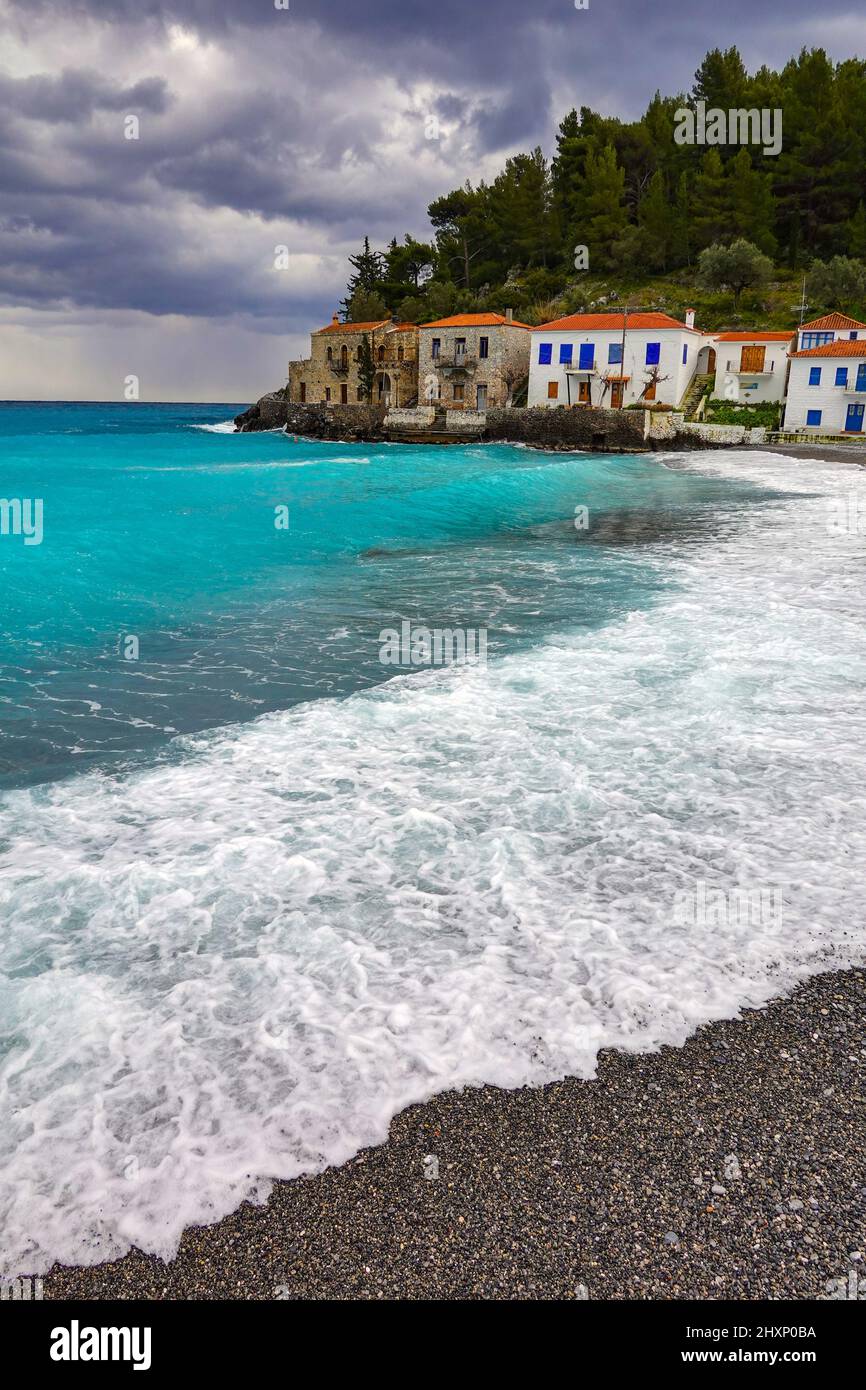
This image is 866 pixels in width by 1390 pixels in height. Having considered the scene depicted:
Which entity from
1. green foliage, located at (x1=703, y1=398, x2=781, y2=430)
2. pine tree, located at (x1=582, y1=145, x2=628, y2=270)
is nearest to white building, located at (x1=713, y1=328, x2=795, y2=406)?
green foliage, located at (x1=703, y1=398, x2=781, y2=430)

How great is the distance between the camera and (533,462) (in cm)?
5122

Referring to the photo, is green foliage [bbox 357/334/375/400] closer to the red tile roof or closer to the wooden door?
the red tile roof

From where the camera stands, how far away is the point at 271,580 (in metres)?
19.7

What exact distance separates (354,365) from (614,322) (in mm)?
27266

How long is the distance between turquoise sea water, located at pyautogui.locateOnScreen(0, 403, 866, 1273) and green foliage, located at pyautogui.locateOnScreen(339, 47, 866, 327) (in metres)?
71.0

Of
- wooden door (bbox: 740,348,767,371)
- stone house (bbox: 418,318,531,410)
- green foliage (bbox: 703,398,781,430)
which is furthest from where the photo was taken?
stone house (bbox: 418,318,531,410)

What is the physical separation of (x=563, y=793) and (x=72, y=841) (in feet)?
14.1

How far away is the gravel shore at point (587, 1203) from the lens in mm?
3260

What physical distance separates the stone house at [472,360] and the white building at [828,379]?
77.5 ft

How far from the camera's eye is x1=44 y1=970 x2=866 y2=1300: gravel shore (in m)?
3.26

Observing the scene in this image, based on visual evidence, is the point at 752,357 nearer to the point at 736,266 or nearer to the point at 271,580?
the point at 736,266

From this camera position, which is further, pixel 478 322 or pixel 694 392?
pixel 478 322

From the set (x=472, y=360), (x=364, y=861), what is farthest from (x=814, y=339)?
(x=364, y=861)
